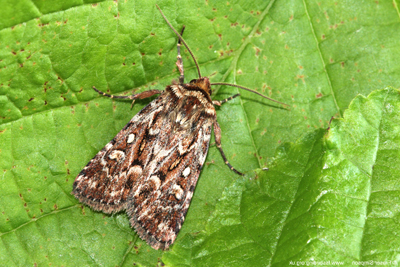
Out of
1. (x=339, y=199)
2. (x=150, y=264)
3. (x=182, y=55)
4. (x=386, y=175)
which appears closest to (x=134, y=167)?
(x=150, y=264)

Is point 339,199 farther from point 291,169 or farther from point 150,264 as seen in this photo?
point 150,264

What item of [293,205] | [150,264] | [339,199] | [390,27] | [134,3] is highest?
[134,3]

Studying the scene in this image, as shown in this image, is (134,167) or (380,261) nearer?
(380,261)

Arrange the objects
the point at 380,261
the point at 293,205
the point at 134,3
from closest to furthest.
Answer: the point at 380,261, the point at 293,205, the point at 134,3

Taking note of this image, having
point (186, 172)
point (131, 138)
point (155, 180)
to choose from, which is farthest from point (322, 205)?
point (131, 138)

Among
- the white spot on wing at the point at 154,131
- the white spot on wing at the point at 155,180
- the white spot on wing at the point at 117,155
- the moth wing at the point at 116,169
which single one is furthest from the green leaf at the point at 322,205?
the white spot on wing at the point at 117,155

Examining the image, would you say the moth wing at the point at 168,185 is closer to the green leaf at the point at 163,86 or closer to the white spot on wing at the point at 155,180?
the white spot on wing at the point at 155,180

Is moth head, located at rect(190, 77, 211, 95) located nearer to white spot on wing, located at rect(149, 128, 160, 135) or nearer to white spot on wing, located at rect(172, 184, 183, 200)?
white spot on wing, located at rect(149, 128, 160, 135)
